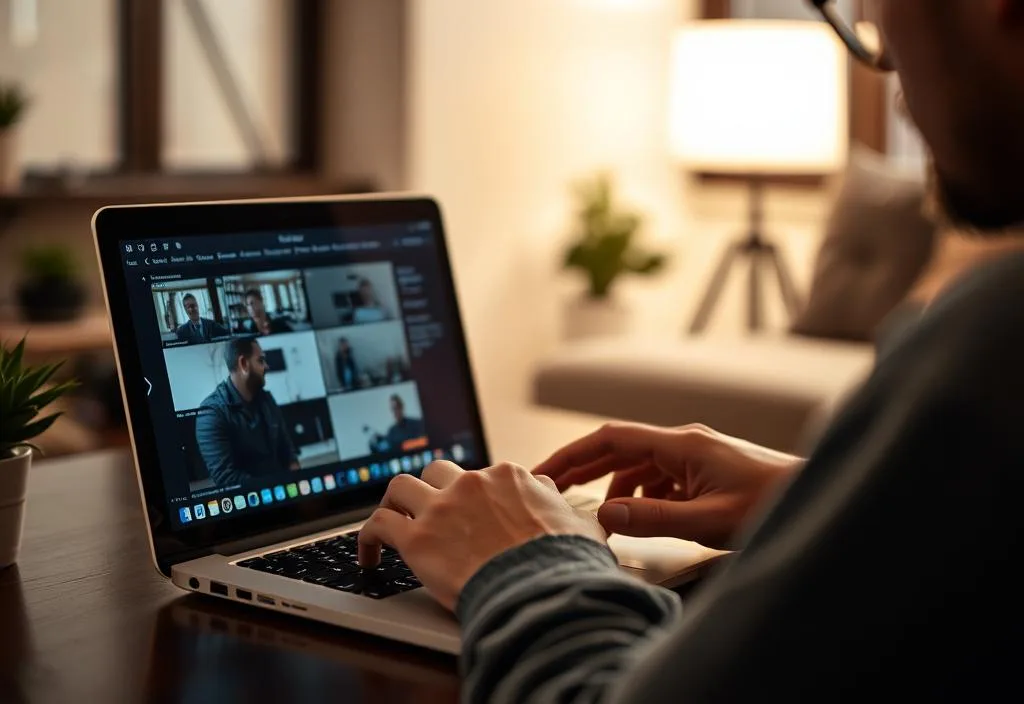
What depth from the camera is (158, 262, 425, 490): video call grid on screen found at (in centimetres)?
101

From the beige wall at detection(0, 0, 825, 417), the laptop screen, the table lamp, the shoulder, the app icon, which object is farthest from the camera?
the beige wall at detection(0, 0, 825, 417)

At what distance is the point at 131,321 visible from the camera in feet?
3.24

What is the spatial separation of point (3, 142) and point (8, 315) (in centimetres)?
47

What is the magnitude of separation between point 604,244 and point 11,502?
3.48 m

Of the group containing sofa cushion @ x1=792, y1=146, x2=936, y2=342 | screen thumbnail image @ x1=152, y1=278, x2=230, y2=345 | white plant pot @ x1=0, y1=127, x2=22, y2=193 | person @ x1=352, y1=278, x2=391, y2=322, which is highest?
white plant pot @ x1=0, y1=127, x2=22, y2=193

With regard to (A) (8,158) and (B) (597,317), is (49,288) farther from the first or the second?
(B) (597,317)

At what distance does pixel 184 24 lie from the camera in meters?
4.11

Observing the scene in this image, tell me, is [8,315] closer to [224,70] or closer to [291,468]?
[224,70]

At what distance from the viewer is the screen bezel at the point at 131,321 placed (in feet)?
3.19

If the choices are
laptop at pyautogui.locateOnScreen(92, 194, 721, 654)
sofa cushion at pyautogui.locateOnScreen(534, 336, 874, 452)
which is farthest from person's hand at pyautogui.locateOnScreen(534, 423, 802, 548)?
sofa cushion at pyautogui.locateOnScreen(534, 336, 874, 452)

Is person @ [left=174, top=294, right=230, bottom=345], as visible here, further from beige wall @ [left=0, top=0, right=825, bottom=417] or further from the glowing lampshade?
the glowing lampshade

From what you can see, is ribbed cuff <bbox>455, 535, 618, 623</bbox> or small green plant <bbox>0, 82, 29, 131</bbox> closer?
ribbed cuff <bbox>455, 535, 618, 623</bbox>

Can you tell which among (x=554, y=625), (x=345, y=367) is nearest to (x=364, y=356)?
(x=345, y=367)

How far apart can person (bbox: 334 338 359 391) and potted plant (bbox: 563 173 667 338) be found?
→ 10.8 ft
